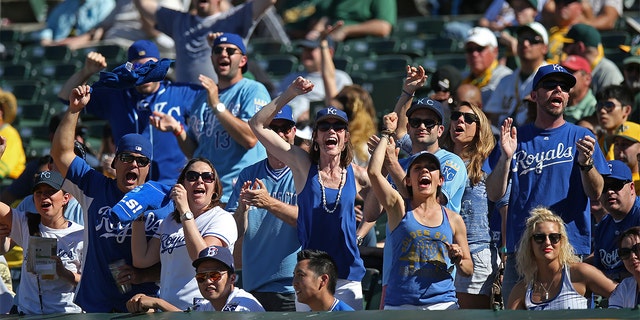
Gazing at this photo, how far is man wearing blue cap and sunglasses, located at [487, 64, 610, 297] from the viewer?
7.53 meters

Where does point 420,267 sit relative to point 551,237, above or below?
below

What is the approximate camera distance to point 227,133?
9.06 m

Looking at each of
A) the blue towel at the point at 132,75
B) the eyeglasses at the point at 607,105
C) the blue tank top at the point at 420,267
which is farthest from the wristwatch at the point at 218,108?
the eyeglasses at the point at 607,105

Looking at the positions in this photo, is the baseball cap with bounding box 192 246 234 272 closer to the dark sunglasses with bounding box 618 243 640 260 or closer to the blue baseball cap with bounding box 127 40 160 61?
the dark sunglasses with bounding box 618 243 640 260

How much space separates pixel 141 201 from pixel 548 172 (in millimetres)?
2384

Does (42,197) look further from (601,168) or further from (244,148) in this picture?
(601,168)

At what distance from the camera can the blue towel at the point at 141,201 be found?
291 inches

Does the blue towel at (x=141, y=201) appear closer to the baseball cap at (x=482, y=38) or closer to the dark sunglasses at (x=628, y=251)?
the dark sunglasses at (x=628, y=251)

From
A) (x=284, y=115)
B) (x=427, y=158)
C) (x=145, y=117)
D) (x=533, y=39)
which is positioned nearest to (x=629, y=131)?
(x=533, y=39)

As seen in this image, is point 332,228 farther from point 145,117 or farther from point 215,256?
point 145,117

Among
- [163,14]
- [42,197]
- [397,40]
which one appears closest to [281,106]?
[42,197]

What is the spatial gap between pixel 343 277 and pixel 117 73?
7.58 ft

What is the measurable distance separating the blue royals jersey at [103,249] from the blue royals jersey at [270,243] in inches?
22.9

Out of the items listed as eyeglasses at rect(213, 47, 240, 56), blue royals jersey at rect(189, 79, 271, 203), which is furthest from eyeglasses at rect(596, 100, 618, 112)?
eyeglasses at rect(213, 47, 240, 56)
